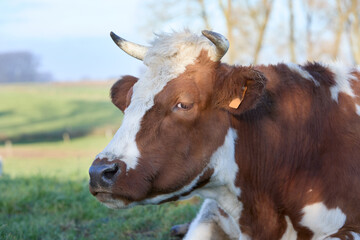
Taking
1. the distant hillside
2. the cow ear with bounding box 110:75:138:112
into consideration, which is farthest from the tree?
the cow ear with bounding box 110:75:138:112

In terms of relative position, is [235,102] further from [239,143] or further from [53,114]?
[53,114]

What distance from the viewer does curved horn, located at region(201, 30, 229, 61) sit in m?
3.80

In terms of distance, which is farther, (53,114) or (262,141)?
(53,114)

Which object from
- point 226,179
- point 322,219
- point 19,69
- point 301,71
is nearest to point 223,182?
point 226,179

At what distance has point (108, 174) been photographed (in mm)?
3596

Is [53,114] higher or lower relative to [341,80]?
lower

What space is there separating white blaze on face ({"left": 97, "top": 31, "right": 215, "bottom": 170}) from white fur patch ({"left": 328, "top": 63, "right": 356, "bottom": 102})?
1.24 metres

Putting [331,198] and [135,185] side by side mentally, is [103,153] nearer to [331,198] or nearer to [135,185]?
[135,185]

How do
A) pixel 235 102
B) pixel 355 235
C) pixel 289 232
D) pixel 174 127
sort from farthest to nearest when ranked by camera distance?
pixel 289 232 → pixel 355 235 → pixel 235 102 → pixel 174 127

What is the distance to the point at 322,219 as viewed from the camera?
13.4 feet

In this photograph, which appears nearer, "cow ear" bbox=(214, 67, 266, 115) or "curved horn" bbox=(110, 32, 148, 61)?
"cow ear" bbox=(214, 67, 266, 115)

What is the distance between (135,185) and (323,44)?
1403 inches

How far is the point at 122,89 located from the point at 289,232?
6.53 feet

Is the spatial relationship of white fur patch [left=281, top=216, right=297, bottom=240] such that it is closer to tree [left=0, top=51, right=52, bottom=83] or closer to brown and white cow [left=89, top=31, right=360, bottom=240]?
brown and white cow [left=89, top=31, right=360, bottom=240]
